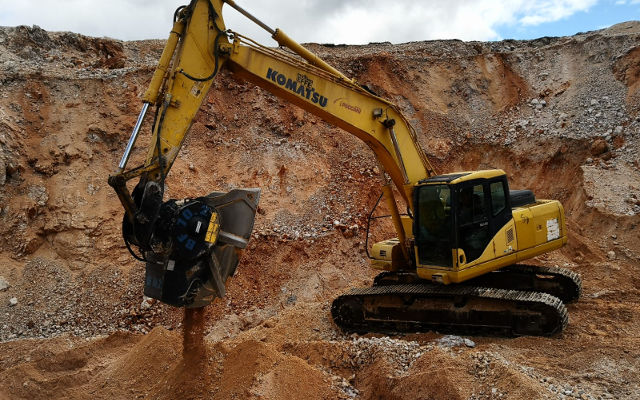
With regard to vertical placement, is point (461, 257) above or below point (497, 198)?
below

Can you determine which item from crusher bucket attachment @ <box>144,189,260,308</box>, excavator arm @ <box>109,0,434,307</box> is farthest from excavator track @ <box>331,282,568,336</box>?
crusher bucket attachment @ <box>144,189,260,308</box>

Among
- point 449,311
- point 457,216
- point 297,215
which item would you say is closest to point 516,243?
point 457,216

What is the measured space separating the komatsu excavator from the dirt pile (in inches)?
18.4

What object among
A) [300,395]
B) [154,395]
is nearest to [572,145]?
[300,395]

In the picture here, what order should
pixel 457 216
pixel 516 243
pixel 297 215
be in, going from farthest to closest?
pixel 297 215, pixel 516 243, pixel 457 216

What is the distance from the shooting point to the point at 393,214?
7.82 meters

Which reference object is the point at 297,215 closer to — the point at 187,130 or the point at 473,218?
the point at 473,218

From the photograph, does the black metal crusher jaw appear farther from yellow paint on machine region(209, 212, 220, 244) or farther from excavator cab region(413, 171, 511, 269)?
excavator cab region(413, 171, 511, 269)

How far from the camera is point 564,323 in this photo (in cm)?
680

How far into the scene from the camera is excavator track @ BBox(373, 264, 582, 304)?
8203 millimetres

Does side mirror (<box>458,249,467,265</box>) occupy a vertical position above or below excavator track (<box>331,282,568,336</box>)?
above

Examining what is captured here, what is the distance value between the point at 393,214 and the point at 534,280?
99.9 inches

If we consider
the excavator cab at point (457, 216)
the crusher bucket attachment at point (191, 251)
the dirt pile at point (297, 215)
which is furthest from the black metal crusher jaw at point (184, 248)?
the excavator cab at point (457, 216)

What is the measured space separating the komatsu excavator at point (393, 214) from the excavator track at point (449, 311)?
0.6 inches
